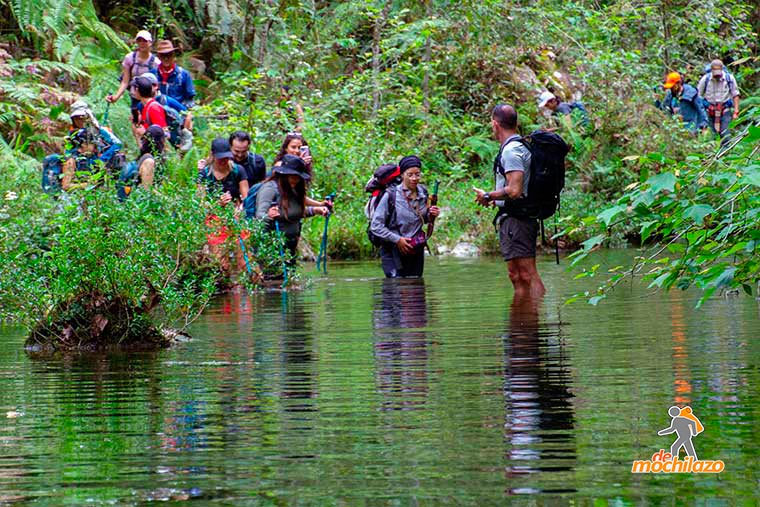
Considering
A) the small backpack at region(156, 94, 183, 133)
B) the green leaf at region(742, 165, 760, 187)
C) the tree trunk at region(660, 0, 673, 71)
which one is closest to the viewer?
the green leaf at region(742, 165, 760, 187)

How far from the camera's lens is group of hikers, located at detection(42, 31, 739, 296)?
479 inches

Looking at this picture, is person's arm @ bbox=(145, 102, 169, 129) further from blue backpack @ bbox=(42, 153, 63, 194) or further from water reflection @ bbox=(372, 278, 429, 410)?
water reflection @ bbox=(372, 278, 429, 410)

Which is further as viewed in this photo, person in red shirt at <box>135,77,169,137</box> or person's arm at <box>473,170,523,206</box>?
person in red shirt at <box>135,77,169,137</box>

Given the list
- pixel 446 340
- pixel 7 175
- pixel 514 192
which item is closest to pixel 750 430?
pixel 446 340

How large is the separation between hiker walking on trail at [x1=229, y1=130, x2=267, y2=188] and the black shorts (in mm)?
5017

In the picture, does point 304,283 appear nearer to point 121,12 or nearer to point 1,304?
point 1,304

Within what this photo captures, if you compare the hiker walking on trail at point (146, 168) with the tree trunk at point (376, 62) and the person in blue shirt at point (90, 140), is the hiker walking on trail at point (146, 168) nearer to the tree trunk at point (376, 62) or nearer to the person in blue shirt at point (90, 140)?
the person in blue shirt at point (90, 140)

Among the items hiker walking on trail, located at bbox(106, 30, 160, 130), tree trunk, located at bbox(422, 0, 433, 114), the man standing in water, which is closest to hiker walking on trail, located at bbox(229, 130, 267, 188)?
hiker walking on trail, located at bbox(106, 30, 160, 130)

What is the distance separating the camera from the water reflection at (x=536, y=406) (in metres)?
4.80

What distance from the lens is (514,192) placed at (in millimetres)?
11969

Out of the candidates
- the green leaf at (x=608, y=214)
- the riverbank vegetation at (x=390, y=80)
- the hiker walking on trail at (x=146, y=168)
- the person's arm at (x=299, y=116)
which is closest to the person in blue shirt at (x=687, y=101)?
the riverbank vegetation at (x=390, y=80)

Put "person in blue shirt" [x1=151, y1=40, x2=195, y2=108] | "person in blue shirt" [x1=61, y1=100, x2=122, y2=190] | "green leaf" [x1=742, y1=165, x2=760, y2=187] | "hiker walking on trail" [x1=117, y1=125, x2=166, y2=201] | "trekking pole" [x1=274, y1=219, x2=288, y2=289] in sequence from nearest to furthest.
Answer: "green leaf" [x1=742, y1=165, x2=760, y2=187]
"person in blue shirt" [x1=61, y1=100, x2=122, y2=190]
"trekking pole" [x1=274, y1=219, x2=288, y2=289]
"hiker walking on trail" [x1=117, y1=125, x2=166, y2=201]
"person in blue shirt" [x1=151, y1=40, x2=195, y2=108]

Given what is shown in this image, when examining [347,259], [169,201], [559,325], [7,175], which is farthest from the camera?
[347,259]

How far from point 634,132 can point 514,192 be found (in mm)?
13991
